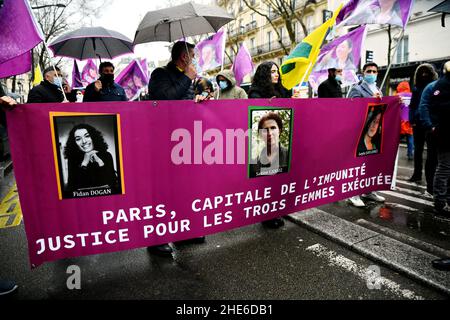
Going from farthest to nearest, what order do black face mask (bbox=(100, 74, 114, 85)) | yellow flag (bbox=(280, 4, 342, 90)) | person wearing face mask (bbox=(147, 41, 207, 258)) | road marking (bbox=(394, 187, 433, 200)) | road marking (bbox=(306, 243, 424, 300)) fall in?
road marking (bbox=(394, 187, 433, 200))
black face mask (bbox=(100, 74, 114, 85))
yellow flag (bbox=(280, 4, 342, 90))
person wearing face mask (bbox=(147, 41, 207, 258))
road marking (bbox=(306, 243, 424, 300))

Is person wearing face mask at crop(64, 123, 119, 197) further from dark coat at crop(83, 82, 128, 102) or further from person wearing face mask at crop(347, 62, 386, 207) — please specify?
person wearing face mask at crop(347, 62, 386, 207)

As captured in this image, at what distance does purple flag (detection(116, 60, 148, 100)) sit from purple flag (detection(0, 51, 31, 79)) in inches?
279

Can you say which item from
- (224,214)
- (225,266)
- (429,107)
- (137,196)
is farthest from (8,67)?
(429,107)

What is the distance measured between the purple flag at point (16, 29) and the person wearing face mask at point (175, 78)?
3.90 ft

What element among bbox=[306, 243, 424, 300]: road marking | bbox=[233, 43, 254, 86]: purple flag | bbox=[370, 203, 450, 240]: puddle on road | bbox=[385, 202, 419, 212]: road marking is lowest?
bbox=[385, 202, 419, 212]: road marking

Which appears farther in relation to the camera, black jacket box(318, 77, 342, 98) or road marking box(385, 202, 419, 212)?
black jacket box(318, 77, 342, 98)

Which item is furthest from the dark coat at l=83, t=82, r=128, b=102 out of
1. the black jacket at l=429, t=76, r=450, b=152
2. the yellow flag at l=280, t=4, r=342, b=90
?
the black jacket at l=429, t=76, r=450, b=152

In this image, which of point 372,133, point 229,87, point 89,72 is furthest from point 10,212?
point 89,72

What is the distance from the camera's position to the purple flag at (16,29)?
2.46m

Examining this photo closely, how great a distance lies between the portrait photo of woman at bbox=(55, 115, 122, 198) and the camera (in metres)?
2.52

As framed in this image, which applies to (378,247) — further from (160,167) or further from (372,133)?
(160,167)

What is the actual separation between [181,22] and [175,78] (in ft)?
6.07

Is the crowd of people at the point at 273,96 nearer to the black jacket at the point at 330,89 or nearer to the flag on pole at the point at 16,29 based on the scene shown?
the black jacket at the point at 330,89

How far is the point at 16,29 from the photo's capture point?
2475 mm
